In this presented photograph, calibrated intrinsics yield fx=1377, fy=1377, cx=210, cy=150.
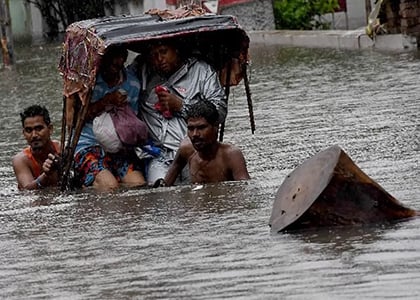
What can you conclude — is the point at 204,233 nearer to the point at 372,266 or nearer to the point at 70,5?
the point at 372,266

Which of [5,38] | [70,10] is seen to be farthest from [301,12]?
[70,10]

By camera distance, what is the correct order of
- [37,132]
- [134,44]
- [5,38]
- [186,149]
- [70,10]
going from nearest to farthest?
1. [186,149]
2. [134,44]
3. [37,132]
4. [5,38]
5. [70,10]

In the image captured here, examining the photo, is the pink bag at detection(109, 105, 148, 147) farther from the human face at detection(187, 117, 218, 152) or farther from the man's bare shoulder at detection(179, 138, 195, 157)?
the human face at detection(187, 117, 218, 152)

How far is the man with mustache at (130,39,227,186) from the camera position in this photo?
33.5 ft

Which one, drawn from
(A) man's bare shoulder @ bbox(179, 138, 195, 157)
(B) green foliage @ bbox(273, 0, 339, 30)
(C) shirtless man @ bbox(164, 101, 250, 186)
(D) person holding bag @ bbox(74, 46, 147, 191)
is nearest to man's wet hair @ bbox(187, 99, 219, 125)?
(C) shirtless man @ bbox(164, 101, 250, 186)

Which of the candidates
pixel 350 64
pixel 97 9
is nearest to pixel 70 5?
pixel 97 9

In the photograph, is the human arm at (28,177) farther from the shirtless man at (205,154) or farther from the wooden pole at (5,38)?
the wooden pole at (5,38)

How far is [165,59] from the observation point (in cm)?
1031

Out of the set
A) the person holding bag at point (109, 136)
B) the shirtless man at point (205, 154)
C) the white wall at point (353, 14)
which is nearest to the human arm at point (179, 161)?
the shirtless man at point (205, 154)

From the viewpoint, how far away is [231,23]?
10.3 metres

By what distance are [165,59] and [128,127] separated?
2.00ft

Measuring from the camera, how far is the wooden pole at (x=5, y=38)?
31516mm

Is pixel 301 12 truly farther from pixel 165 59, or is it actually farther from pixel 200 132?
pixel 200 132

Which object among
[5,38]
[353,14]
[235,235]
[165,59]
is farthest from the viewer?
[353,14]
